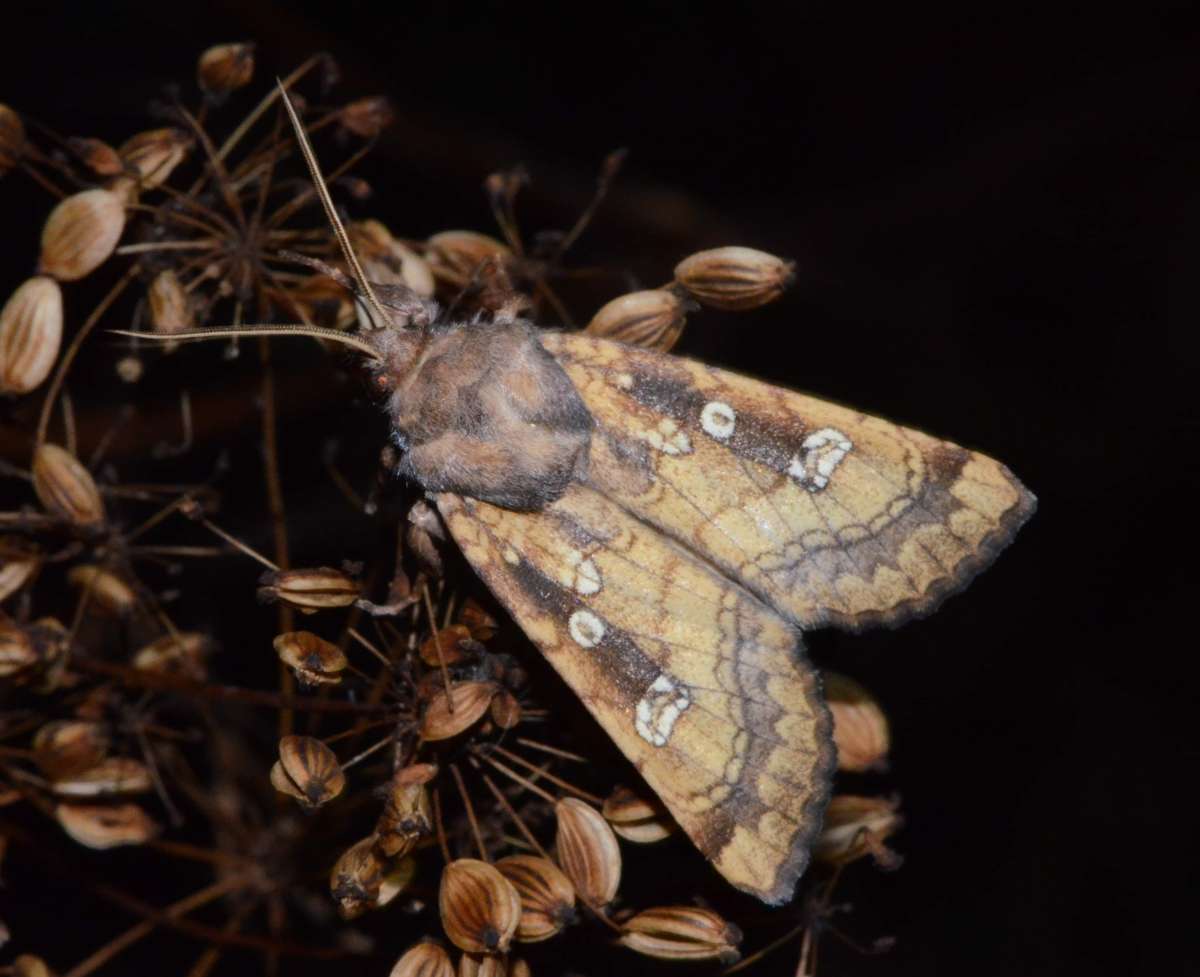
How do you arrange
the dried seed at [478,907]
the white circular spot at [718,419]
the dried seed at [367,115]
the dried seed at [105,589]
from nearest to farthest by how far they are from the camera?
1. the dried seed at [478,907]
2. the white circular spot at [718,419]
3. the dried seed at [105,589]
4. the dried seed at [367,115]

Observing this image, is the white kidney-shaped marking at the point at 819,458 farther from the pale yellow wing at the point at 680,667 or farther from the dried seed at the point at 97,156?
the dried seed at the point at 97,156

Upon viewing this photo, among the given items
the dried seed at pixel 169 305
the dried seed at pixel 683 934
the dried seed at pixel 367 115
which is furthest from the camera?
the dried seed at pixel 367 115

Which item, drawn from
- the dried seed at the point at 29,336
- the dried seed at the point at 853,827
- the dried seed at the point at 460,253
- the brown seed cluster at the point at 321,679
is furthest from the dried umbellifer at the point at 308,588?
the dried seed at the point at 853,827

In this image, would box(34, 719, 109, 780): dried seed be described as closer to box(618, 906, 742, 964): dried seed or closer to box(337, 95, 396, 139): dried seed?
box(618, 906, 742, 964): dried seed

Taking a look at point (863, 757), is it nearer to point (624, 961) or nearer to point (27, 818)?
point (624, 961)

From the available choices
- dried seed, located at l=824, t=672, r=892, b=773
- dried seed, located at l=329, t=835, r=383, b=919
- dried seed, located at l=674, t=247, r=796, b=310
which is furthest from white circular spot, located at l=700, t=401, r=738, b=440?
dried seed, located at l=329, t=835, r=383, b=919

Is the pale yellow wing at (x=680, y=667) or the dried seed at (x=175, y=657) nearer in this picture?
the pale yellow wing at (x=680, y=667)

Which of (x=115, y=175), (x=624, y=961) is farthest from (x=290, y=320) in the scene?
(x=624, y=961)
